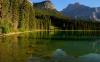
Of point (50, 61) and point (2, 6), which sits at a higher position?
point (2, 6)

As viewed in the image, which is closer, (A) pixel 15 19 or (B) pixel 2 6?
(B) pixel 2 6

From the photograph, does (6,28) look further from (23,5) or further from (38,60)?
(38,60)

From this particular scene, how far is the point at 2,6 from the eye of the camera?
11094 centimetres

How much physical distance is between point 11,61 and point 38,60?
2892 mm

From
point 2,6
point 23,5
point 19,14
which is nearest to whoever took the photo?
point 2,6

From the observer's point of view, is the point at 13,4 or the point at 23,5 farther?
the point at 23,5

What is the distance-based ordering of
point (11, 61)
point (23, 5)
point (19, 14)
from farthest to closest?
point (23, 5), point (19, 14), point (11, 61)

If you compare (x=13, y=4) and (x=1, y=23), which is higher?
(x=13, y=4)

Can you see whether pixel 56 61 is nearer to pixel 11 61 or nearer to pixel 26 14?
pixel 11 61

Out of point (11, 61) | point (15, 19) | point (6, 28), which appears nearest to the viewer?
point (11, 61)

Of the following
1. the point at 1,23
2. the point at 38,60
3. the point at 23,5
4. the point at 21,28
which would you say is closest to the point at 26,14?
the point at 23,5

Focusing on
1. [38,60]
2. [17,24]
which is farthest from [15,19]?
[38,60]

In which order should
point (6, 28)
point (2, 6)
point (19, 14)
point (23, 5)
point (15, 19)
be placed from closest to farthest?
point (6, 28) < point (2, 6) < point (15, 19) < point (19, 14) < point (23, 5)

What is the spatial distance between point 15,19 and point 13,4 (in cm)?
874
